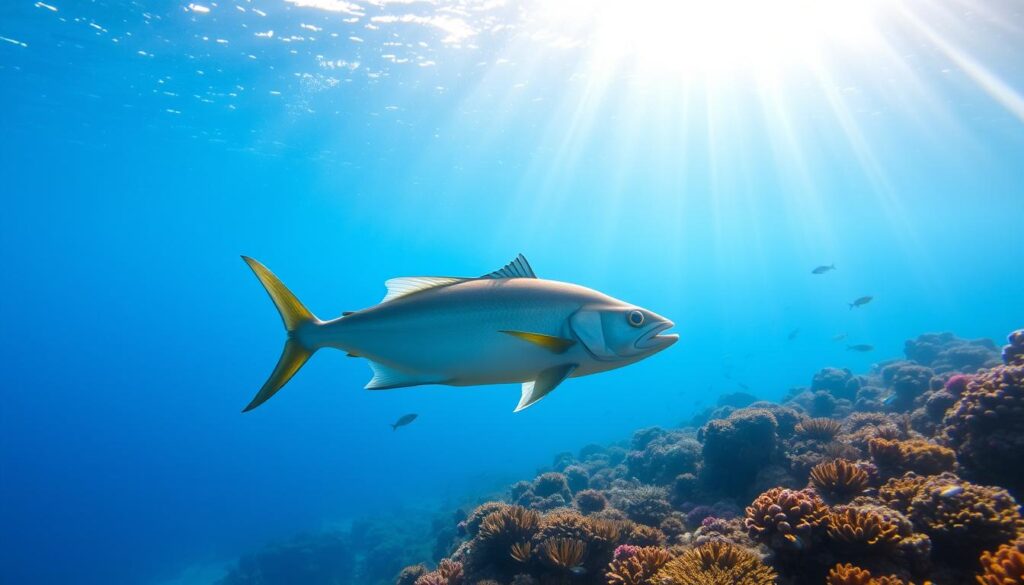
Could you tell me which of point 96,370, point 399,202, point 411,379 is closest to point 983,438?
point 411,379

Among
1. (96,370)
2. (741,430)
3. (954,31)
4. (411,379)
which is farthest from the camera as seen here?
(96,370)

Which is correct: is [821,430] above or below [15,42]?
below

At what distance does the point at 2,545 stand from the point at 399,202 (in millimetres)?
54909

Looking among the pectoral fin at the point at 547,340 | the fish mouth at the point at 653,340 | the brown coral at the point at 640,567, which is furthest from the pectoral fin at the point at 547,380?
the brown coral at the point at 640,567

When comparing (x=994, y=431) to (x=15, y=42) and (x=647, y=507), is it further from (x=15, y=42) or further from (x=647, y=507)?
(x=15, y=42)

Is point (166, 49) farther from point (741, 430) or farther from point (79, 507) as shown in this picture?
point (79, 507)

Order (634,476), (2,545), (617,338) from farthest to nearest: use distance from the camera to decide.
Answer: (2,545), (634,476), (617,338)

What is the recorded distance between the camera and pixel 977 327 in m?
136

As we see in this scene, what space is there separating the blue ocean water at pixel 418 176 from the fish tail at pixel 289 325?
75.0ft

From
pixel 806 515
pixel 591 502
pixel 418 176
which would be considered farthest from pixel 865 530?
pixel 418 176

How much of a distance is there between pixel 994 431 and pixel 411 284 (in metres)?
6.80

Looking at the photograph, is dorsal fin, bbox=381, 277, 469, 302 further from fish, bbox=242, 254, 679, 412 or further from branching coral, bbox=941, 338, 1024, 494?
branching coral, bbox=941, 338, 1024, 494

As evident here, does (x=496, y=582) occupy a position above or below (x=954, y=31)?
below

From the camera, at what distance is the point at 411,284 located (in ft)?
10.7
